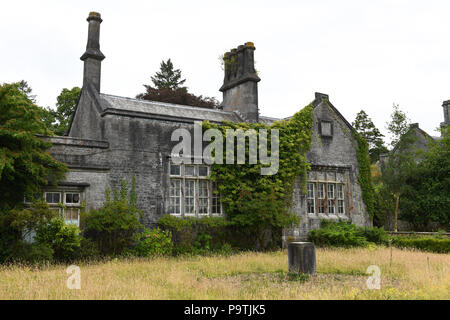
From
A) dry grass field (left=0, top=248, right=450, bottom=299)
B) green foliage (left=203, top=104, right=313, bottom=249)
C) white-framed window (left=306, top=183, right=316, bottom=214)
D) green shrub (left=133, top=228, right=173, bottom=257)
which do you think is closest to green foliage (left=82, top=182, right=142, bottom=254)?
green shrub (left=133, top=228, right=173, bottom=257)

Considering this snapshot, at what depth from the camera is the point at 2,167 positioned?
10.2m

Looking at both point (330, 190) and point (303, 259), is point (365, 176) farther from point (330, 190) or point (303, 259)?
point (303, 259)

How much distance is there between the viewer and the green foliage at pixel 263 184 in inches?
614

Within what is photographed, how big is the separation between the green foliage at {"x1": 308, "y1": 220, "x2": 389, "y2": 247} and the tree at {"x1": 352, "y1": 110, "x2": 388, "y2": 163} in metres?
28.1

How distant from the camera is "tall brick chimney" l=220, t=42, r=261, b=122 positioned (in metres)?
18.5

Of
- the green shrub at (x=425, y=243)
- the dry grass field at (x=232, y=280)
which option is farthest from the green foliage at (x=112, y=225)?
the green shrub at (x=425, y=243)

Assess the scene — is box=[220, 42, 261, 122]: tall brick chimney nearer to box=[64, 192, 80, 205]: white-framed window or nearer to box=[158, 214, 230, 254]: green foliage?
box=[158, 214, 230, 254]: green foliage

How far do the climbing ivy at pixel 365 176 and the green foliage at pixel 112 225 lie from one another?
1080 cm

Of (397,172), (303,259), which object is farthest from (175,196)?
(397,172)

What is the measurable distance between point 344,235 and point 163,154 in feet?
25.8

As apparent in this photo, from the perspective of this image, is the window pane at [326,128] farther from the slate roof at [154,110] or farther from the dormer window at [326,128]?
the slate roof at [154,110]

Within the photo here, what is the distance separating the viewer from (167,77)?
46500 mm
